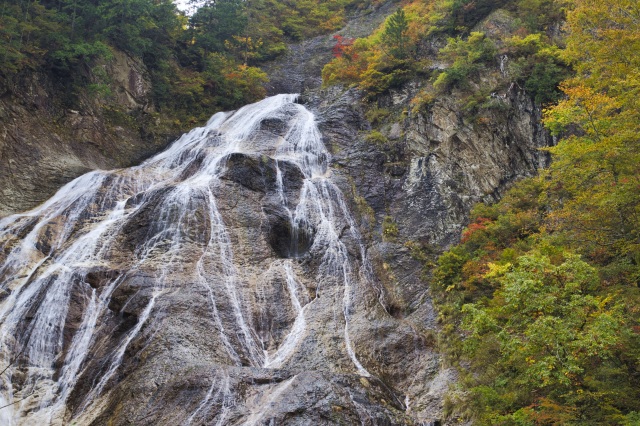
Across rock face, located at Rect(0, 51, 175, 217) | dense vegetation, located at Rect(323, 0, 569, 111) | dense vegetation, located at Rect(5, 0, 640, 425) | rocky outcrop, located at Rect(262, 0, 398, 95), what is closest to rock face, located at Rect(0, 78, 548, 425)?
dense vegetation, located at Rect(323, 0, 569, 111)

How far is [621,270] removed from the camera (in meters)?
11.0

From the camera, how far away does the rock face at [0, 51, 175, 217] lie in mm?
20766

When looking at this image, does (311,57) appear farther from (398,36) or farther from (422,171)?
(422,171)

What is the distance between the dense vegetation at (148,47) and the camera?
23.2 meters

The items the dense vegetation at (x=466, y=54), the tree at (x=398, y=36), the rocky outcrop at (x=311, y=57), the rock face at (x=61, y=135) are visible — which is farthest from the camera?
the rocky outcrop at (x=311, y=57)

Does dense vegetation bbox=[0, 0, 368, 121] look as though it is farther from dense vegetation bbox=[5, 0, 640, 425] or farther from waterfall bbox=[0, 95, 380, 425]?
waterfall bbox=[0, 95, 380, 425]

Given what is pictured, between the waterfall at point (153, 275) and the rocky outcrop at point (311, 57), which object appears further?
the rocky outcrop at point (311, 57)

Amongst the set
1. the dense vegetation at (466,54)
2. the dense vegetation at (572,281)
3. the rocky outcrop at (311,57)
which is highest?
the rocky outcrop at (311,57)

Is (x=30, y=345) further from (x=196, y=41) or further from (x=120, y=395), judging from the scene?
(x=196, y=41)

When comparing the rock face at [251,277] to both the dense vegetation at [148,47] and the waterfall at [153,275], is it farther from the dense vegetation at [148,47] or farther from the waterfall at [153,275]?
the dense vegetation at [148,47]

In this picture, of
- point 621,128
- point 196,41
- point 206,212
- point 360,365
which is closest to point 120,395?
point 360,365

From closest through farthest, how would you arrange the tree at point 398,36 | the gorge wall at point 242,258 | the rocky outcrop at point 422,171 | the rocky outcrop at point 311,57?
the gorge wall at point 242,258
the rocky outcrop at point 422,171
the tree at point 398,36
the rocky outcrop at point 311,57

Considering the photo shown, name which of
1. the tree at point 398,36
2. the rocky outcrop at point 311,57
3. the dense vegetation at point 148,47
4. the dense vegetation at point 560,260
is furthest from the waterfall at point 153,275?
the rocky outcrop at point 311,57

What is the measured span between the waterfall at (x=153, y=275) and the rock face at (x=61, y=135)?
4.77ft
